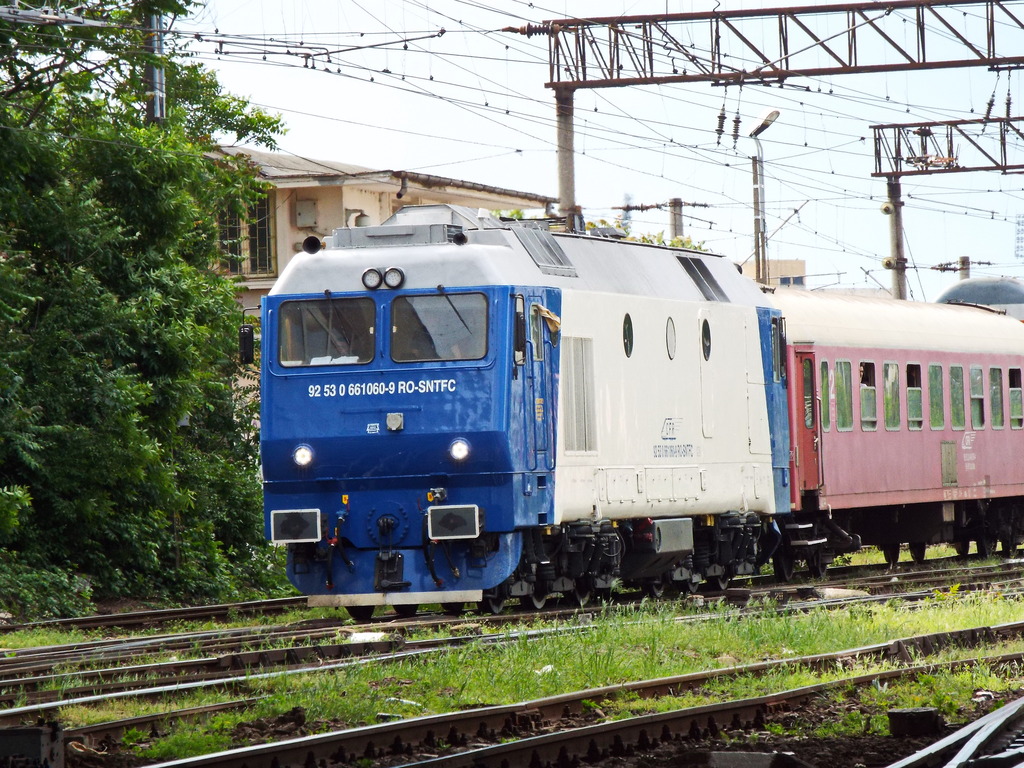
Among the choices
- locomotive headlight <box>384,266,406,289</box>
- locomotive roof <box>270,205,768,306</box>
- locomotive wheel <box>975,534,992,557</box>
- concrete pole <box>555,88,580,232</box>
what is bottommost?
Answer: locomotive wheel <box>975,534,992,557</box>

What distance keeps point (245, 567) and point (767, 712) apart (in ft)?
48.6

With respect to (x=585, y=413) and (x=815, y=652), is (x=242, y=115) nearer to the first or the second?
(x=585, y=413)

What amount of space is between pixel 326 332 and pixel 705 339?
480 cm

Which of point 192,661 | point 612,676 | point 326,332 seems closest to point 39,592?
point 326,332

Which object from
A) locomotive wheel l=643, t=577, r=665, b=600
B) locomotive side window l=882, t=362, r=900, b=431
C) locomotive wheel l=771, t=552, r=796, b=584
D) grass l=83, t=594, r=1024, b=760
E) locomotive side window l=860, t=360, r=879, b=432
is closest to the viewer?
grass l=83, t=594, r=1024, b=760

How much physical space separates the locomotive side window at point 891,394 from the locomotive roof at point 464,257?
6.24 metres

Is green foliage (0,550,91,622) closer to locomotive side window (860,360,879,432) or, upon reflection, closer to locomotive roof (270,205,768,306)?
locomotive roof (270,205,768,306)

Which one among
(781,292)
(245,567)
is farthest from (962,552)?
(245,567)

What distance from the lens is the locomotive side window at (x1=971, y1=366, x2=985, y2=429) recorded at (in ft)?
82.5

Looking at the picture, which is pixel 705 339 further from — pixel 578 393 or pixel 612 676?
pixel 612 676

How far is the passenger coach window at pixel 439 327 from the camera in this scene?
15.1 meters

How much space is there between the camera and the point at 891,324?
23469 mm

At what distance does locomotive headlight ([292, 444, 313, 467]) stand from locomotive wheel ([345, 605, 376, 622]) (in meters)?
1.54

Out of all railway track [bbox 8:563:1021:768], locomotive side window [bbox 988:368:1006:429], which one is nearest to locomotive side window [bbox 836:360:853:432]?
locomotive side window [bbox 988:368:1006:429]
